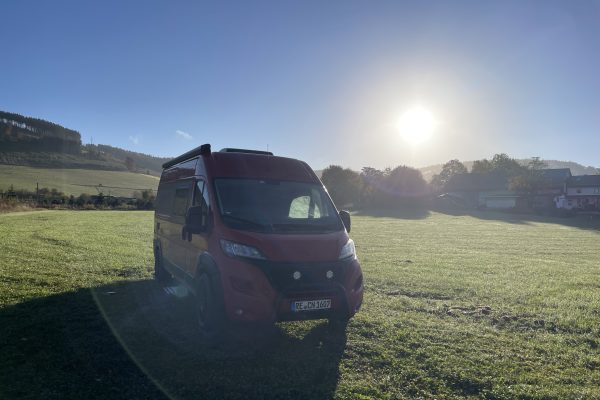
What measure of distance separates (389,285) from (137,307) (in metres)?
5.91

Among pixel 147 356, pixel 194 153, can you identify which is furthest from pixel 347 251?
pixel 194 153

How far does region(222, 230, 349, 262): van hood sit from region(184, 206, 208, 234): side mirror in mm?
718

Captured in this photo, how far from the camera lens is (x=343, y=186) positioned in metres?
78.8

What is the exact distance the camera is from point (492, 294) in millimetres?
9789

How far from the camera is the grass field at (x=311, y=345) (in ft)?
15.4

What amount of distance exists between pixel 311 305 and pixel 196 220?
6.97 ft

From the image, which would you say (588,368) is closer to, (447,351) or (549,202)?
(447,351)

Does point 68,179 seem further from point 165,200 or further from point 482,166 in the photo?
point 482,166

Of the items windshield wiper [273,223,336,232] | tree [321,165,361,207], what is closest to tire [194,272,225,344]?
windshield wiper [273,223,336,232]

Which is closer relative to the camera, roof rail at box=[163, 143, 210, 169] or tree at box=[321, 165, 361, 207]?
roof rail at box=[163, 143, 210, 169]

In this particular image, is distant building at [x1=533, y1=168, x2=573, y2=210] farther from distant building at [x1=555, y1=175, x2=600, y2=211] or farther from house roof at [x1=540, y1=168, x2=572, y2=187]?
distant building at [x1=555, y1=175, x2=600, y2=211]

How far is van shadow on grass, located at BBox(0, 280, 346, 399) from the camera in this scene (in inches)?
177

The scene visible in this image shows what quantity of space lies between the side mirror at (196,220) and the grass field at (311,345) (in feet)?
5.06

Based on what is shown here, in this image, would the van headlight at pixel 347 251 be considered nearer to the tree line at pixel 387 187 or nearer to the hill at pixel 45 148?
the tree line at pixel 387 187
